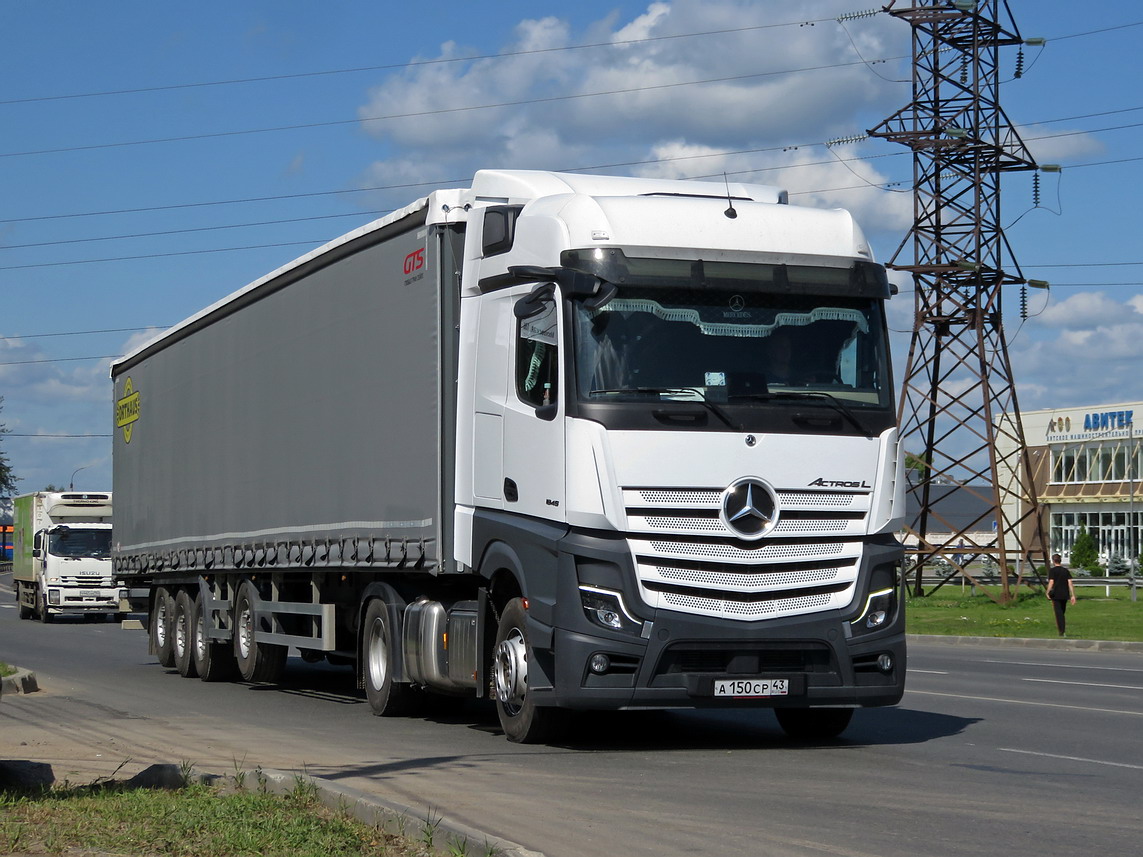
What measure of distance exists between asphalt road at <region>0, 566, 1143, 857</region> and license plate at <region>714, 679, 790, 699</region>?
0.45m

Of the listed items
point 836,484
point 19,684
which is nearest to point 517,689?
point 836,484

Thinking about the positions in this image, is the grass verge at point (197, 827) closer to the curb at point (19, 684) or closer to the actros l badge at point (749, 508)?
the actros l badge at point (749, 508)

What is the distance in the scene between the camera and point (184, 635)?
20828mm

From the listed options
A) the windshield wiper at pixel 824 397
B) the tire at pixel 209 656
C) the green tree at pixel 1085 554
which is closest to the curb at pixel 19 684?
the tire at pixel 209 656

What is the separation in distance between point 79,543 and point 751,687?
3279 centimetres

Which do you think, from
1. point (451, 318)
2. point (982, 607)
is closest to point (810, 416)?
point (451, 318)

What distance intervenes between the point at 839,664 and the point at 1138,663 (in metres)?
14.3

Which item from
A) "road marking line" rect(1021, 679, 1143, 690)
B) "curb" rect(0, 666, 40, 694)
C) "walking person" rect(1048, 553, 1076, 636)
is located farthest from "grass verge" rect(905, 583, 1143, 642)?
"curb" rect(0, 666, 40, 694)

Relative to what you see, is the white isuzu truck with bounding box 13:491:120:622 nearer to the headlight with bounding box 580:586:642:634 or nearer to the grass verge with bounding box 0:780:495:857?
the headlight with bounding box 580:586:642:634

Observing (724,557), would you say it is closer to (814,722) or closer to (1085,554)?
(814,722)

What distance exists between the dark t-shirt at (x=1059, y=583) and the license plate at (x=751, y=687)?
19461mm

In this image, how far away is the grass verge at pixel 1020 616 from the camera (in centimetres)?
3166

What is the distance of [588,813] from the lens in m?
8.57

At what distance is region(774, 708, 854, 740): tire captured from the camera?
40.4ft
